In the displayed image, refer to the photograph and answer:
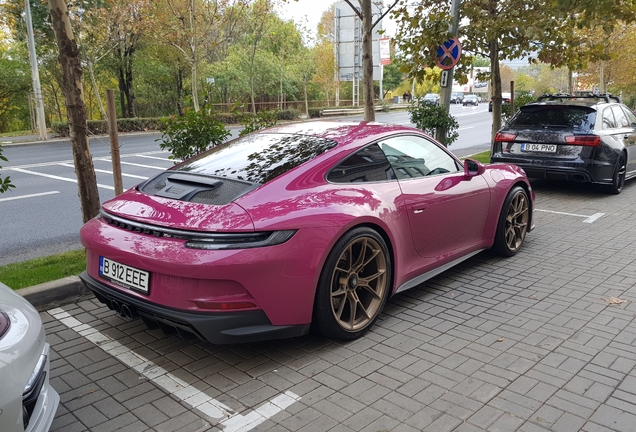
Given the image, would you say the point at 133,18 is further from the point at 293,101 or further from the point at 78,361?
the point at 78,361

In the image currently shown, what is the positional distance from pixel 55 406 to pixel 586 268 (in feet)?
15.9

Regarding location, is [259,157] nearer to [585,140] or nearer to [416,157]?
[416,157]

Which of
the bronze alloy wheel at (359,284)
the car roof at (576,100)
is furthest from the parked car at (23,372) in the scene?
the car roof at (576,100)

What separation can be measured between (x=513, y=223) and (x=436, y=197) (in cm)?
167

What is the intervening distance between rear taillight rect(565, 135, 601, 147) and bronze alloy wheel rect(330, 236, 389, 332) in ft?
19.5

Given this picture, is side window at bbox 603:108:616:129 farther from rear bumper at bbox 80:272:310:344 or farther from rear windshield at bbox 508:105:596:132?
rear bumper at bbox 80:272:310:344

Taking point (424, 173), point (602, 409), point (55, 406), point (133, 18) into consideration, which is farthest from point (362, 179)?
point (133, 18)

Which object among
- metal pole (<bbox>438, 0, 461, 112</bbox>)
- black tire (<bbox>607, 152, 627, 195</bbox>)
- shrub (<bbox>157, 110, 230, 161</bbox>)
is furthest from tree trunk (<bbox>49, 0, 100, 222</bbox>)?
black tire (<bbox>607, 152, 627, 195</bbox>)

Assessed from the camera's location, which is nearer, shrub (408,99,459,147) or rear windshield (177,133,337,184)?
rear windshield (177,133,337,184)

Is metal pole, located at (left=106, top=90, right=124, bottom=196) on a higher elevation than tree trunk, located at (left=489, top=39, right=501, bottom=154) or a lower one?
lower

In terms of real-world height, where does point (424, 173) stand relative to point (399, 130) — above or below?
below


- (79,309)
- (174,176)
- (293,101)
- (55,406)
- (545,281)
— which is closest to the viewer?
(55,406)

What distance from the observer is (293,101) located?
4866 centimetres

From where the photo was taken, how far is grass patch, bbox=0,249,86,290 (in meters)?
4.80
